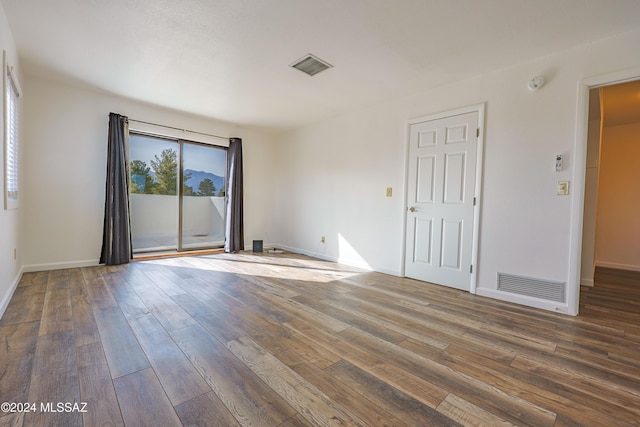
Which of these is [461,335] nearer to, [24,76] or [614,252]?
[614,252]

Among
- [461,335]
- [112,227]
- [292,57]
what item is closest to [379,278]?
[461,335]

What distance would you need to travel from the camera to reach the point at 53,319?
2.20 metres

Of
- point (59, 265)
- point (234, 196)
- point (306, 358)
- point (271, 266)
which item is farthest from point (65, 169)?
point (306, 358)

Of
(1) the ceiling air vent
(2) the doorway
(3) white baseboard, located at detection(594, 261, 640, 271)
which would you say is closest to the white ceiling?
(1) the ceiling air vent

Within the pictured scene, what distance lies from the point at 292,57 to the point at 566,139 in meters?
2.84

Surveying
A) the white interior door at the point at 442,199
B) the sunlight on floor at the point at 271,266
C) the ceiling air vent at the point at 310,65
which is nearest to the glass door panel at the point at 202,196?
the sunlight on floor at the point at 271,266

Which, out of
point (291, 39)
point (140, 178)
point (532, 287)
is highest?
point (291, 39)

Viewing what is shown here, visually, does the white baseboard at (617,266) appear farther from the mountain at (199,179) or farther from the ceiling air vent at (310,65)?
the mountain at (199,179)

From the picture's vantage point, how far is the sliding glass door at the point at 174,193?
4.64 meters

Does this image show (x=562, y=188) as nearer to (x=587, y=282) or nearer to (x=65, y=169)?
(x=587, y=282)

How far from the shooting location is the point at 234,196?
5.38m

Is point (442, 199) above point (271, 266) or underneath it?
above

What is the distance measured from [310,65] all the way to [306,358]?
287 cm

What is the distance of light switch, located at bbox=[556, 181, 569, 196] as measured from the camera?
8.50 ft
